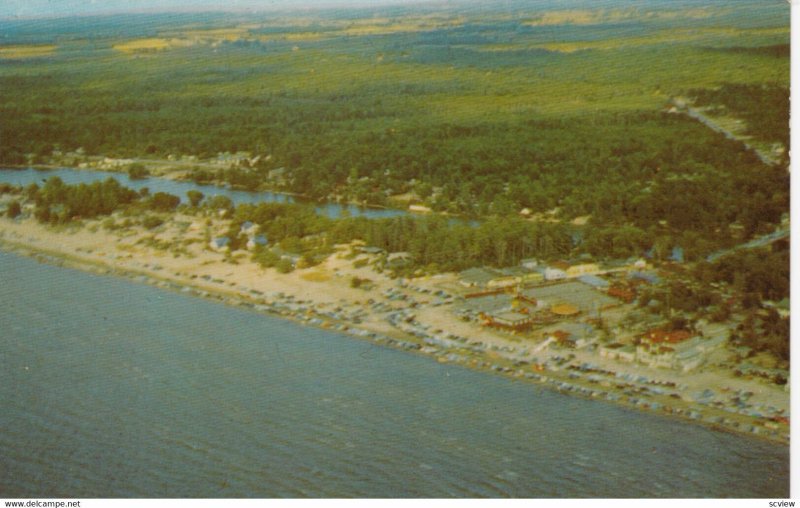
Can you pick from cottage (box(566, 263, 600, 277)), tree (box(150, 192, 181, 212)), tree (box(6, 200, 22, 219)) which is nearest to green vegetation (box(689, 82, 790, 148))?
cottage (box(566, 263, 600, 277))

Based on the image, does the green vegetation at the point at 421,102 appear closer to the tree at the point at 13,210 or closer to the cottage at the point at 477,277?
the tree at the point at 13,210

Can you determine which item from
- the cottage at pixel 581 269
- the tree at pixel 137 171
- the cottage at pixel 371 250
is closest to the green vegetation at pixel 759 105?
the cottage at pixel 581 269

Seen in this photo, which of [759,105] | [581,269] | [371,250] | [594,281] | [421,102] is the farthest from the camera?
[421,102]

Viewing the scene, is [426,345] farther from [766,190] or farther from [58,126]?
[58,126]

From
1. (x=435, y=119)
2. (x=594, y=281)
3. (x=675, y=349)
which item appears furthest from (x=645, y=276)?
(x=435, y=119)

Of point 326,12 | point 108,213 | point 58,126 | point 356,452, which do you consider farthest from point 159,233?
point 356,452

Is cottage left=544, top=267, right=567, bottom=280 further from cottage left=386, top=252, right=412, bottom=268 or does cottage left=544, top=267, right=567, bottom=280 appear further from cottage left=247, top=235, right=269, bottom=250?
cottage left=247, top=235, right=269, bottom=250

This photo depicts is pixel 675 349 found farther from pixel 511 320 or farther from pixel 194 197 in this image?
pixel 194 197
